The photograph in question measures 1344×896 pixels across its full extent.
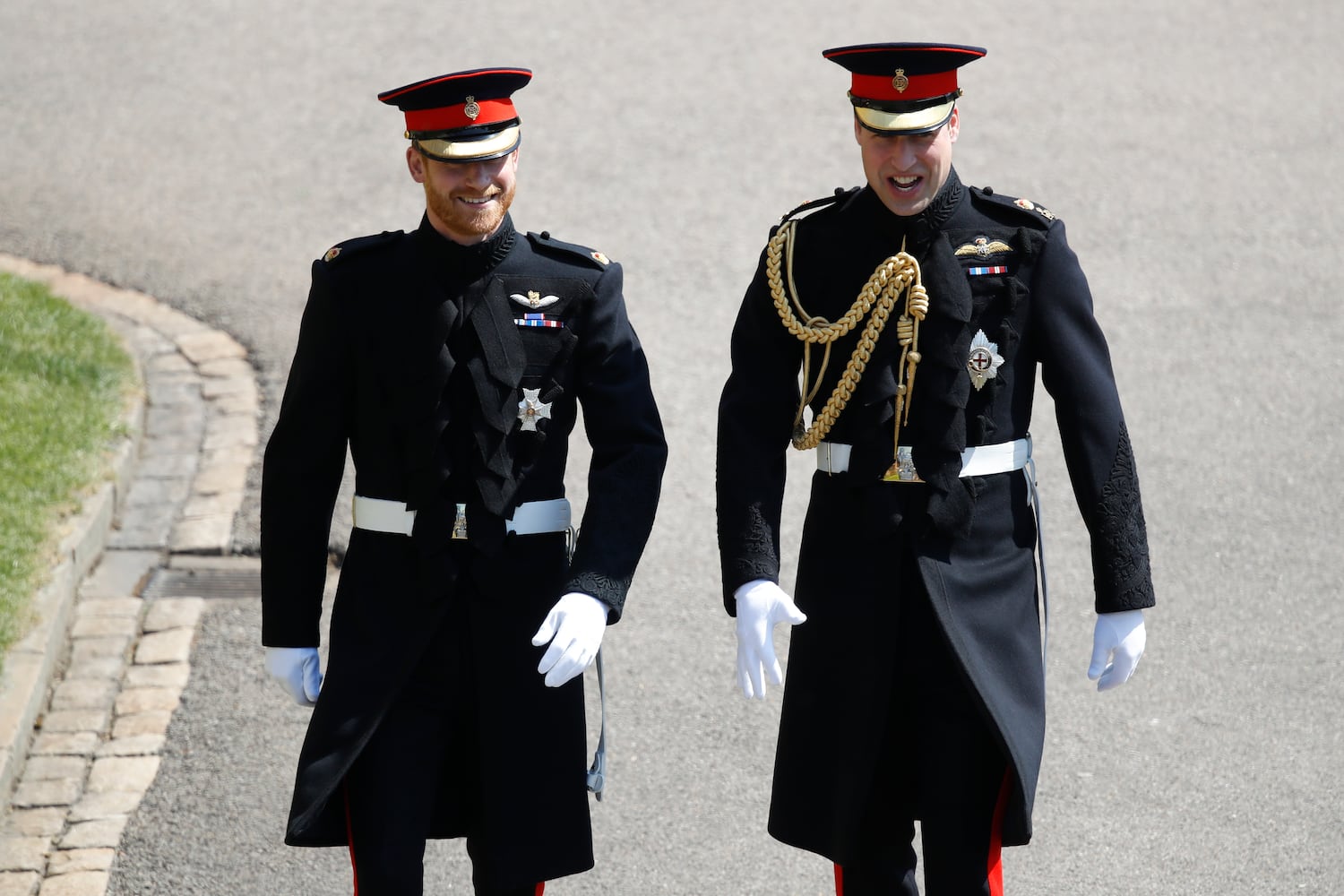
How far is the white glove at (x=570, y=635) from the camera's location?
3336mm

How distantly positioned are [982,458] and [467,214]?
1129mm

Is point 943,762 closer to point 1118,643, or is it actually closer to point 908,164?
point 1118,643

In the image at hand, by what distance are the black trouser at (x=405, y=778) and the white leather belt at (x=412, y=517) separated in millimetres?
237

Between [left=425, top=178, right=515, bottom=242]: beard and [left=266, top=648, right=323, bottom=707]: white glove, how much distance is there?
0.94 meters

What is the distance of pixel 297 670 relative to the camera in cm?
371

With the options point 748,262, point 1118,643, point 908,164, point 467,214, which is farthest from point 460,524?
point 748,262

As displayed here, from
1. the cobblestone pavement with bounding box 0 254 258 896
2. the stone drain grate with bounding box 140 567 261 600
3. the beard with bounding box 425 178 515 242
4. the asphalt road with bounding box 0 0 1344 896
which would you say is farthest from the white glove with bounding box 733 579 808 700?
the stone drain grate with bounding box 140 567 261 600

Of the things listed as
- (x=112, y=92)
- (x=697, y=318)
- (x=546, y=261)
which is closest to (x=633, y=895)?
(x=546, y=261)

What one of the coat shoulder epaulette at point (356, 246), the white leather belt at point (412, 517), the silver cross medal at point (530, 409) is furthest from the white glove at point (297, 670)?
the coat shoulder epaulette at point (356, 246)

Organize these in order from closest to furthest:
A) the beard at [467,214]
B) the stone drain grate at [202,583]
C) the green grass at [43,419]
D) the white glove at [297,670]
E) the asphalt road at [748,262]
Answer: the beard at [467,214], the white glove at [297,670], the asphalt road at [748,262], the green grass at [43,419], the stone drain grate at [202,583]

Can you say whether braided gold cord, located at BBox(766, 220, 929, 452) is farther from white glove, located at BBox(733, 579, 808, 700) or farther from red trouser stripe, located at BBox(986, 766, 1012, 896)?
red trouser stripe, located at BBox(986, 766, 1012, 896)

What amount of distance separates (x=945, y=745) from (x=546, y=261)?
1.26m

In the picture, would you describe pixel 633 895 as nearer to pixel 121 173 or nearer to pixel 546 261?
pixel 546 261

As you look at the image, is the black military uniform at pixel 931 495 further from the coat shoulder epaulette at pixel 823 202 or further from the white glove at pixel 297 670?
the white glove at pixel 297 670
